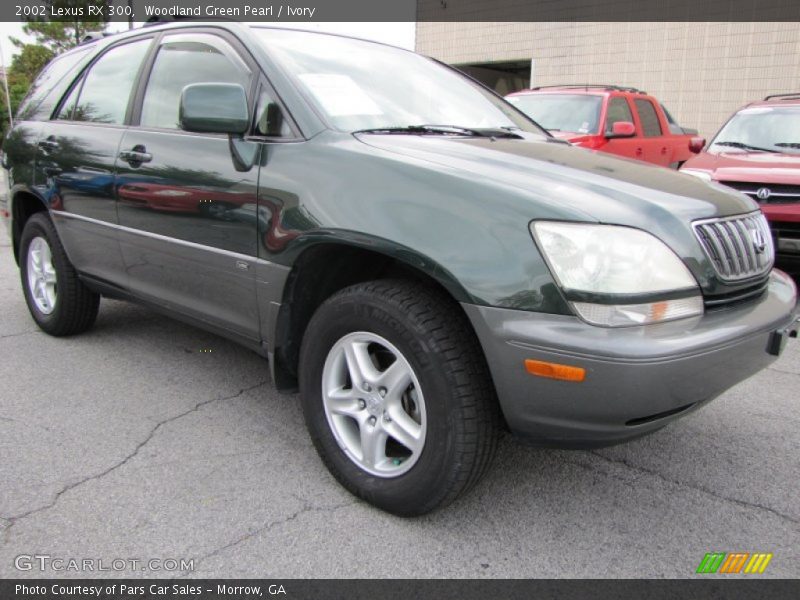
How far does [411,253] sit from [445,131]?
0.90 meters

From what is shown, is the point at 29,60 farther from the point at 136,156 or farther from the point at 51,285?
the point at 136,156

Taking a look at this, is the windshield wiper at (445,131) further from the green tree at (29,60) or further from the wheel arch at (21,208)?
the green tree at (29,60)

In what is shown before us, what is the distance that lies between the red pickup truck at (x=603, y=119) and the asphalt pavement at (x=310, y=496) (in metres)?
4.53

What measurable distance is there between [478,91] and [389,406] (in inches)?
76.6

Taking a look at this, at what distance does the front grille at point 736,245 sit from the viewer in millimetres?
2137

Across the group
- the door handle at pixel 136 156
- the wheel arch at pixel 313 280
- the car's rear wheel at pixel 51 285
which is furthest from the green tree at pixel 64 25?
the wheel arch at pixel 313 280

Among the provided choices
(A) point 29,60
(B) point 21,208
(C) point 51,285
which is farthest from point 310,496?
(A) point 29,60

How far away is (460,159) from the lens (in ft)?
7.54

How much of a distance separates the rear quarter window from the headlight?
11.1ft

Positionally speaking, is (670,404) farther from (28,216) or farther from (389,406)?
(28,216)
